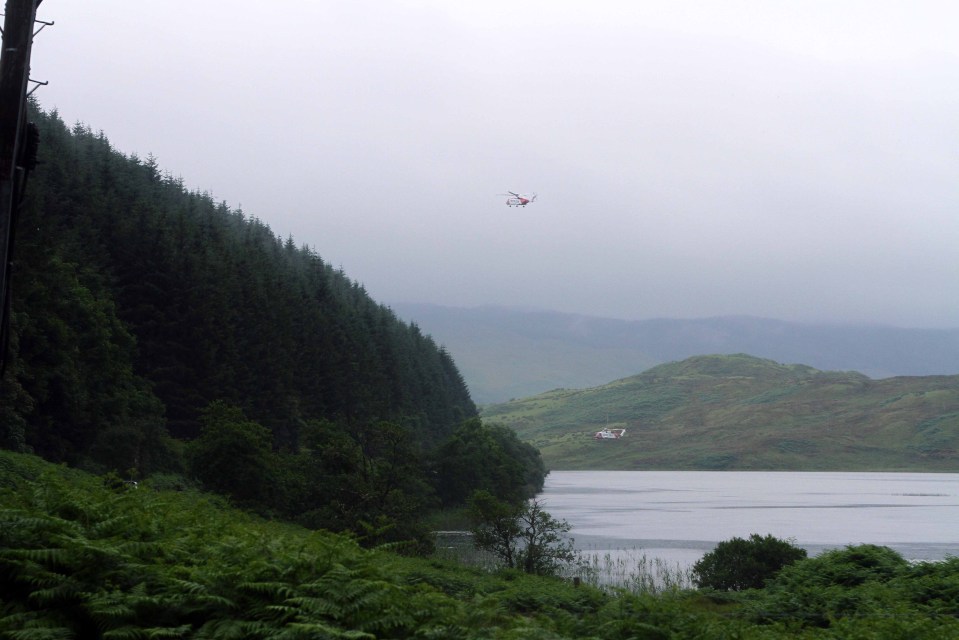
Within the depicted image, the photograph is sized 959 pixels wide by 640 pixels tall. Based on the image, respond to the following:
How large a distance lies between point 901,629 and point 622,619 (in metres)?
3.81

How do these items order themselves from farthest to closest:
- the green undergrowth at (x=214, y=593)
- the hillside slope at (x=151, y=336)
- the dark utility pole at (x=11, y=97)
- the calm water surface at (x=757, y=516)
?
the calm water surface at (x=757, y=516) → the hillside slope at (x=151, y=336) → the dark utility pole at (x=11, y=97) → the green undergrowth at (x=214, y=593)

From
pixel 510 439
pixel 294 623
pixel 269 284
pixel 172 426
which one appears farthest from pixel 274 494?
pixel 510 439

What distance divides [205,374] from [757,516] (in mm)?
59108

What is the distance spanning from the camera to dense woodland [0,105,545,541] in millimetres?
49219

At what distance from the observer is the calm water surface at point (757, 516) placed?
68000mm

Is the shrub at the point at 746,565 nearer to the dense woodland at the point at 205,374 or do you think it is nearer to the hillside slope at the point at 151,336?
the dense woodland at the point at 205,374

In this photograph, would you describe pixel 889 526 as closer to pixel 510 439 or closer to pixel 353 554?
pixel 510 439

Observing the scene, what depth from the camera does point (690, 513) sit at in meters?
104

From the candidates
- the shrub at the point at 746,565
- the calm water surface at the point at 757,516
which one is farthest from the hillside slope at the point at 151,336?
the shrub at the point at 746,565

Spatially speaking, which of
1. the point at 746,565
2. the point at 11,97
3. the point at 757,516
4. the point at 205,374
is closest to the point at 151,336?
the point at 205,374

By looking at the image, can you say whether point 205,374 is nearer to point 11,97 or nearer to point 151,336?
point 151,336

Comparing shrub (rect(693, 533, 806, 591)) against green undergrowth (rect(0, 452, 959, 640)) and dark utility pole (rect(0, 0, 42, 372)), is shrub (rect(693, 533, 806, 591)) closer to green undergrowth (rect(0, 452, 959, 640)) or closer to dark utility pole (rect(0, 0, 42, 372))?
green undergrowth (rect(0, 452, 959, 640))

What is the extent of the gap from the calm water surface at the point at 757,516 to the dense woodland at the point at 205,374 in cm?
1278

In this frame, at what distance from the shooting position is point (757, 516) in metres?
98.8
